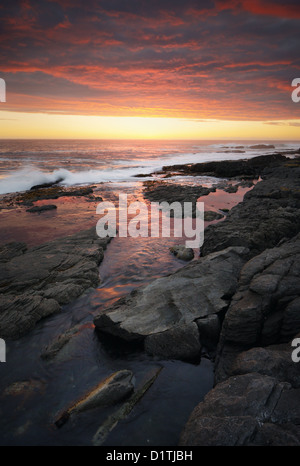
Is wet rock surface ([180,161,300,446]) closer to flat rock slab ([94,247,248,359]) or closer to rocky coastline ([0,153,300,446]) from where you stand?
rocky coastline ([0,153,300,446])

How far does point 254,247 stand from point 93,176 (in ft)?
139

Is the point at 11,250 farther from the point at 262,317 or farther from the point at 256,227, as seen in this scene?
the point at 256,227

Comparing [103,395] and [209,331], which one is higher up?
[209,331]

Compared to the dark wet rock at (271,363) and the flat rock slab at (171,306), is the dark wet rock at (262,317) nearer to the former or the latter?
the dark wet rock at (271,363)

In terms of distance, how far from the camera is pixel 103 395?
5848 mm

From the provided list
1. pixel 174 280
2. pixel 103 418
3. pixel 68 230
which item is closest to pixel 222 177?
pixel 68 230

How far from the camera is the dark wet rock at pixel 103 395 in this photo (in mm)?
5707

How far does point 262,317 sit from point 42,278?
893 cm

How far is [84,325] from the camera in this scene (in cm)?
884

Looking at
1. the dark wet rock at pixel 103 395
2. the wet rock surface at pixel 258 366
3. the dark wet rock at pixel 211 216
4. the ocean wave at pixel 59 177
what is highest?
the ocean wave at pixel 59 177

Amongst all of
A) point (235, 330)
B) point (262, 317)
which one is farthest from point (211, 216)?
point (235, 330)

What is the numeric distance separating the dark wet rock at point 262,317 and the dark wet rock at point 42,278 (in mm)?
6255

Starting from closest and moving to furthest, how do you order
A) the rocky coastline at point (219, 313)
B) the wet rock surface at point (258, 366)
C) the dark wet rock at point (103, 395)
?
the wet rock surface at point (258, 366) < the rocky coastline at point (219, 313) < the dark wet rock at point (103, 395)

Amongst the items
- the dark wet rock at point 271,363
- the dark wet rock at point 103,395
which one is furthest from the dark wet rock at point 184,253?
the dark wet rock at point 103,395
